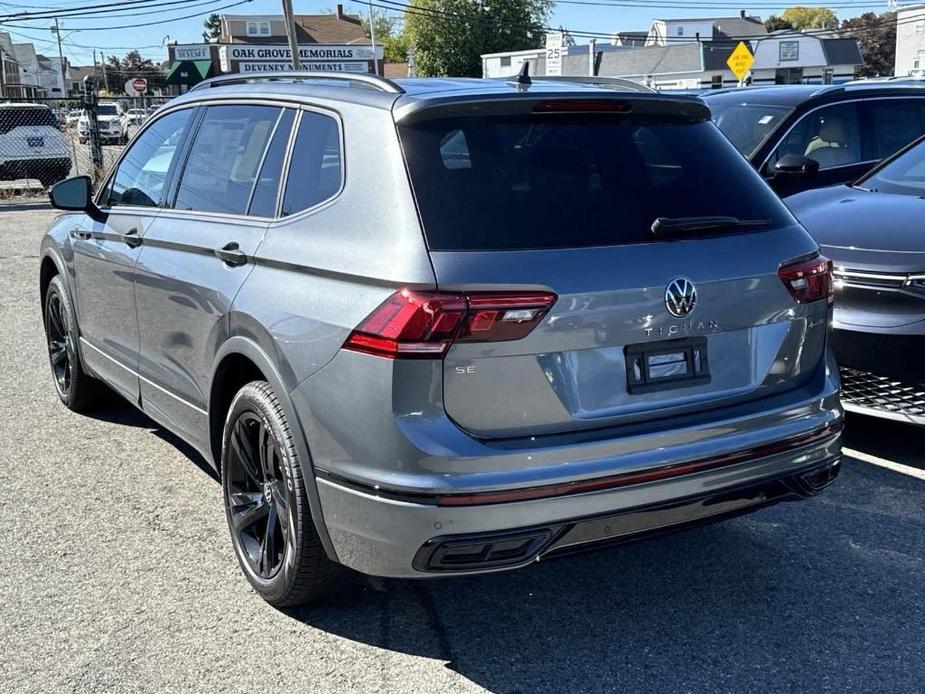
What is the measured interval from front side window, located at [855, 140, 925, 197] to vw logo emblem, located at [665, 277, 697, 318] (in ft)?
11.8

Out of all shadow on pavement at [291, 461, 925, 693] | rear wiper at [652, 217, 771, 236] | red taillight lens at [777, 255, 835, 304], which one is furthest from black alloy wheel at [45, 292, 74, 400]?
red taillight lens at [777, 255, 835, 304]

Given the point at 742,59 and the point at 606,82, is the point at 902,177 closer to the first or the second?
the point at 606,82

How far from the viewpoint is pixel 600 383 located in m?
3.05

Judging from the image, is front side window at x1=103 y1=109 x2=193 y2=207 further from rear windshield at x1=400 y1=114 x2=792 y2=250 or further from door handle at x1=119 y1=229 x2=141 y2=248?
rear windshield at x1=400 y1=114 x2=792 y2=250

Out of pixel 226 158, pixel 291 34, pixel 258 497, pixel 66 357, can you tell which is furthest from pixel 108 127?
pixel 258 497

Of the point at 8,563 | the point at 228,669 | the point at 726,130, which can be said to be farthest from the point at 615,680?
the point at 726,130

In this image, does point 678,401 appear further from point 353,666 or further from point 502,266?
point 353,666

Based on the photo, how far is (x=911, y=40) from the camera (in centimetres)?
6209

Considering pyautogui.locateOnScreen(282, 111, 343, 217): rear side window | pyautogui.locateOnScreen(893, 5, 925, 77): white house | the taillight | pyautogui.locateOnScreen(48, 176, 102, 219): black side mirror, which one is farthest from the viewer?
pyautogui.locateOnScreen(893, 5, 925, 77): white house

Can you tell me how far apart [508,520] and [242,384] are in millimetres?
1358

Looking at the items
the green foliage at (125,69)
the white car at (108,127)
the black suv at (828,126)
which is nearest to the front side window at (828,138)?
the black suv at (828,126)

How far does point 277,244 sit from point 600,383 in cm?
122

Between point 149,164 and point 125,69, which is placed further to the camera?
point 125,69

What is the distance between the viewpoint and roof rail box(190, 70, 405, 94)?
11.4ft
